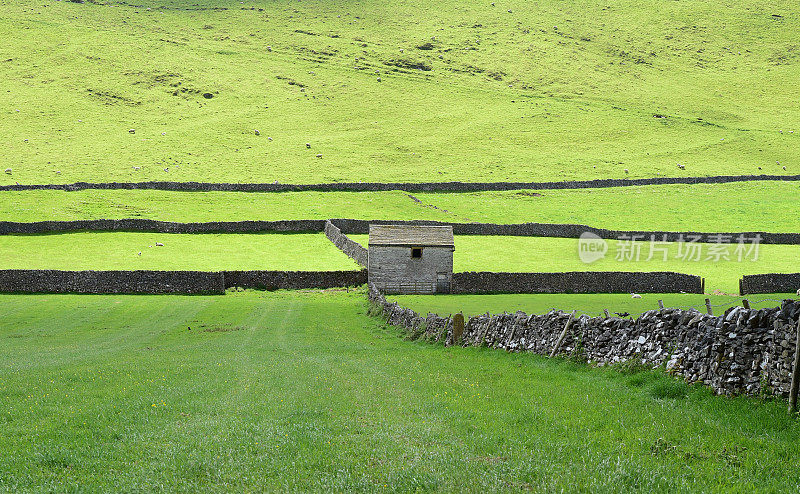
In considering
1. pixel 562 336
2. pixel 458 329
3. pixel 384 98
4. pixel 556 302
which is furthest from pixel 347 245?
pixel 384 98

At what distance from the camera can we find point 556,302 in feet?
124

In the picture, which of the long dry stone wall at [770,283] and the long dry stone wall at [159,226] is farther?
the long dry stone wall at [159,226]

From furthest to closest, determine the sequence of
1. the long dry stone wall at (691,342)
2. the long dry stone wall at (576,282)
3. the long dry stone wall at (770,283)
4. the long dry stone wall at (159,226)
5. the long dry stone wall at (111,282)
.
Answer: the long dry stone wall at (159,226) < the long dry stone wall at (576,282) < the long dry stone wall at (111,282) < the long dry stone wall at (770,283) < the long dry stone wall at (691,342)

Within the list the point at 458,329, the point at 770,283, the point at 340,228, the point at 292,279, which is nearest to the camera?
the point at 458,329

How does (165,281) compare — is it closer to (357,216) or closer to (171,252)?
(171,252)

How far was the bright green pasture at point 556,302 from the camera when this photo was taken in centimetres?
3362

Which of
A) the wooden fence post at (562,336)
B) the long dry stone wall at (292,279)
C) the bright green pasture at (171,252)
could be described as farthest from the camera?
A: the bright green pasture at (171,252)

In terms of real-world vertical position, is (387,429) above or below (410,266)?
above

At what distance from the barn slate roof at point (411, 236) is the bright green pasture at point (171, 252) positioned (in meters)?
4.45

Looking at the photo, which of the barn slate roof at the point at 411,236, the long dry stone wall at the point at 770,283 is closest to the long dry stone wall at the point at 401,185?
the barn slate roof at the point at 411,236

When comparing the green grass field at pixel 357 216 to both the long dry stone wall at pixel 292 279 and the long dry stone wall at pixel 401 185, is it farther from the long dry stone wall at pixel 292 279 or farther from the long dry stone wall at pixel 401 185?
the long dry stone wall at pixel 401 185

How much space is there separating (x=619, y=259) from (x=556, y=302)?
63.7ft

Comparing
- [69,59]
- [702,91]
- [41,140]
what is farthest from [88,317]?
[702,91]

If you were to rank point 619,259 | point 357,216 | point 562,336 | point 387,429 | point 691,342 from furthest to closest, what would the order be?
point 357,216, point 619,259, point 562,336, point 691,342, point 387,429
